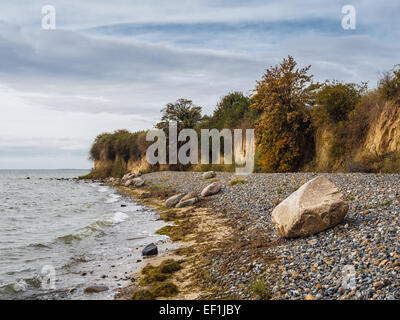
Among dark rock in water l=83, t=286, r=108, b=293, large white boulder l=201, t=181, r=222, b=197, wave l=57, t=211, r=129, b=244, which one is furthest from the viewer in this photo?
large white boulder l=201, t=181, r=222, b=197

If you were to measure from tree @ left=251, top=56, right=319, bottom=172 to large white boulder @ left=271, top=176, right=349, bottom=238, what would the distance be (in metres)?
17.6

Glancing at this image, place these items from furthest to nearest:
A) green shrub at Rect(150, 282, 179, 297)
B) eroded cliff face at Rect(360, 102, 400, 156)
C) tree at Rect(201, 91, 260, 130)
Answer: tree at Rect(201, 91, 260, 130)
eroded cliff face at Rect(360, 102, 400, 156)
green shrub at Rect(150, 282, 179, 297)

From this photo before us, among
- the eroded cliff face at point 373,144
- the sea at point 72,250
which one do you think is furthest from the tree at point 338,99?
the sea at point 72,250

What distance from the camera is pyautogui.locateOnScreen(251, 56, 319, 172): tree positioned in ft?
84.5

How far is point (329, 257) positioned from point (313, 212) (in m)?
1.71

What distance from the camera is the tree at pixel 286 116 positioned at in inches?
1014

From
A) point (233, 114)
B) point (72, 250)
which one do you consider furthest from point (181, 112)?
point (72, 250)

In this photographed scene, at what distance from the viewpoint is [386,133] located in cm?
1922

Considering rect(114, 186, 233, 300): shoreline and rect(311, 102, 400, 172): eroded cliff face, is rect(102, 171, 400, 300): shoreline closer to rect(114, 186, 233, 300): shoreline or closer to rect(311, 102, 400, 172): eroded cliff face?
rect(114, 186, 233, 300): shoreline

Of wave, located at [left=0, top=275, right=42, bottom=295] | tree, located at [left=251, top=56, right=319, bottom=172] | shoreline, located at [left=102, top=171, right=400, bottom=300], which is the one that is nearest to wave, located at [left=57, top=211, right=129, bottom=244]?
wave, located at [left=0, top=275, right=42, bottom=295]
